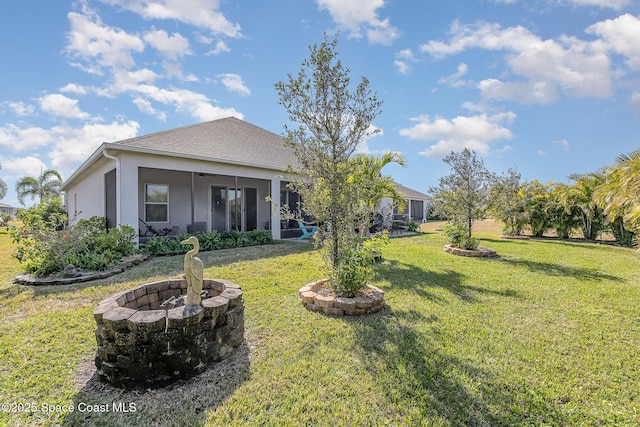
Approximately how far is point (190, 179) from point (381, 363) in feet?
38.9

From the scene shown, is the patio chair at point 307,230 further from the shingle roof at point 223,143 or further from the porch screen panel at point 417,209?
the porch screen panel at point 417,209

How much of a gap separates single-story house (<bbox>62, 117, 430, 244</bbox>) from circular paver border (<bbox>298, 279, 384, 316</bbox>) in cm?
533

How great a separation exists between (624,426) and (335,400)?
2.33 meters

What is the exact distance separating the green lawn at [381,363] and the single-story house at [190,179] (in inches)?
176

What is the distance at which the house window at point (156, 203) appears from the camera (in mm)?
11859

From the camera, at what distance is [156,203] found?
12008 mm

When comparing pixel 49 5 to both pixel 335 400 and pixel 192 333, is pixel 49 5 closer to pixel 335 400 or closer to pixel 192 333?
pixel 192 333

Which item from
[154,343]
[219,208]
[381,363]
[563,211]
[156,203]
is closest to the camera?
[154,343]

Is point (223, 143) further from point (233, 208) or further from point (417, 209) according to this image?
point (417, 209)

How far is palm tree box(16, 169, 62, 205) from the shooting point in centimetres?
3111

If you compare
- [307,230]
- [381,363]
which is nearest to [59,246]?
[381,363]

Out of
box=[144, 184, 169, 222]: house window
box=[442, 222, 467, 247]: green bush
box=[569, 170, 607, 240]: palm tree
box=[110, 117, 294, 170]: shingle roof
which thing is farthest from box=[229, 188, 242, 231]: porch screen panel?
box=[569, 170, 607, 240]: palm tree

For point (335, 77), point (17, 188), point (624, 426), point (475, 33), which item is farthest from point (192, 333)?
point (17, 188)

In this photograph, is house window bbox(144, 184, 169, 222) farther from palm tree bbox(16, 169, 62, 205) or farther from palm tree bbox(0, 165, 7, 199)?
palm tree bbox(0, 165, 7, 199)
